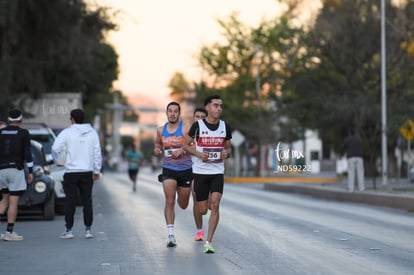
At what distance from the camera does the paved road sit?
36.3 feet

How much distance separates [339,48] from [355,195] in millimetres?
20569

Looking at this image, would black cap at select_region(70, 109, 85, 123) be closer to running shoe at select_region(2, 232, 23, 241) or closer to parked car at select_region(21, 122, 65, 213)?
running shoe at select_region(2, 232, 23, 241)

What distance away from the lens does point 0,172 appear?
594 inches

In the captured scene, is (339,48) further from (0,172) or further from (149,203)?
(0,172)

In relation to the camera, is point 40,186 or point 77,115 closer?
point 77,115

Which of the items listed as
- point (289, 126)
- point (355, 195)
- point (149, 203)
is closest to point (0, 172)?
point (149, 203)

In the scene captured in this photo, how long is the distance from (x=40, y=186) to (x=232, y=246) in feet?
20.8

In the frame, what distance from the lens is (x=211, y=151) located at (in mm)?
12984

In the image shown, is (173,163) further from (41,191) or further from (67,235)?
(41,191)

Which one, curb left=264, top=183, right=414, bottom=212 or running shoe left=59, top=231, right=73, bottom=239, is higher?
curb left=264, top=183, right=414, bottom=212

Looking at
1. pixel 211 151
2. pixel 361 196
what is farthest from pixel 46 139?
pixel 211 151

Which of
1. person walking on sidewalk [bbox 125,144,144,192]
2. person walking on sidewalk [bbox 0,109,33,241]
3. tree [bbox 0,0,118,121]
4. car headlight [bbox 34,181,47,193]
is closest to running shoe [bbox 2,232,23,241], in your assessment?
person walking on sidewalk [bbox 0,109,33,241]

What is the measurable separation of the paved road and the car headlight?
57 cm

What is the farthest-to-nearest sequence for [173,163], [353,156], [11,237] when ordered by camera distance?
1. [353,156]
2. [11,237]
3. [173,163]
